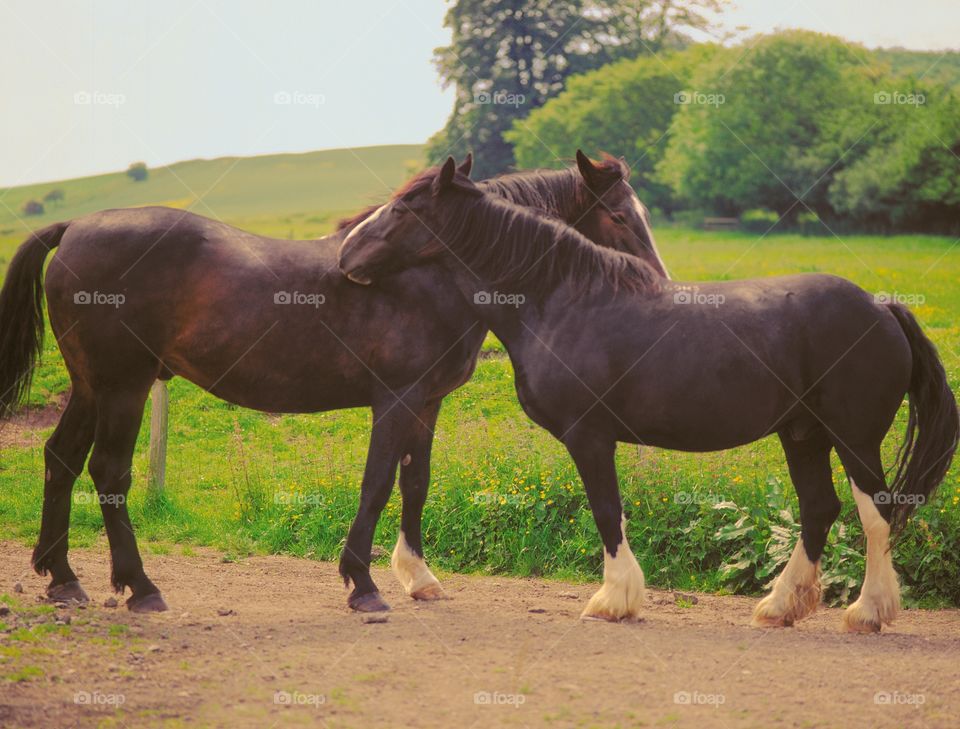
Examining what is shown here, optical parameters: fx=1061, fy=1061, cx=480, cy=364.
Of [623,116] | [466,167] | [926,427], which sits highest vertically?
[623,116]

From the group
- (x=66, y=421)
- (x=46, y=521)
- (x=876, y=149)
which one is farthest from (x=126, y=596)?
(x=876, y=149)

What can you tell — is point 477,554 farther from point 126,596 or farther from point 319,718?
point 319,718

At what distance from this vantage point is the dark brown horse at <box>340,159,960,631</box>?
5879 millimetres

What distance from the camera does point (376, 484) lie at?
6246 millimetres

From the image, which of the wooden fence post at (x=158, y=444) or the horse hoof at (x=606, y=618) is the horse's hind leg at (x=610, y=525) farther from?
the wooden fence post at (x=158, y=444)

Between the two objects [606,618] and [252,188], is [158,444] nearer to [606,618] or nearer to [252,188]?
[606,618]

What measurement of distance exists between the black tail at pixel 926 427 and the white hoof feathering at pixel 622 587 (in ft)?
4.90

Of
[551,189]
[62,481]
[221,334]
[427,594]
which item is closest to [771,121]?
[551,189]

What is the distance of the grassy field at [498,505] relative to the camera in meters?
7.48

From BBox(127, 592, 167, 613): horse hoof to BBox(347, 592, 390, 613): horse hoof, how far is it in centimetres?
110

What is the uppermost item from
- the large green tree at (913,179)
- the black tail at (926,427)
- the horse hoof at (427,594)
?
the large green tree at (913,179)

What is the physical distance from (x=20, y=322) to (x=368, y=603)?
2.79m

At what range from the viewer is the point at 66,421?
21.4 ft

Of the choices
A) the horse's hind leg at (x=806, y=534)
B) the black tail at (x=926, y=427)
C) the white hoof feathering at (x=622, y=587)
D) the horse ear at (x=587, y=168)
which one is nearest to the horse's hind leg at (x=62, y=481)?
the white hoof feathering at (x=622, y=587)
